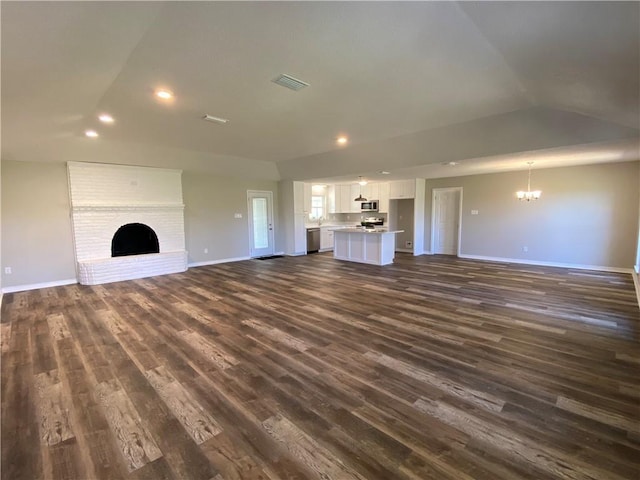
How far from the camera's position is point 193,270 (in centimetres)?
714

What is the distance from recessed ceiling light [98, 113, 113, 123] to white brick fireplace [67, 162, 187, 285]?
2.26 meters

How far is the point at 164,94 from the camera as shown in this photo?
328 cm

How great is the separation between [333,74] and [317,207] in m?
8.23

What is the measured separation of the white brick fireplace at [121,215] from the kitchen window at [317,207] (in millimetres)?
4953

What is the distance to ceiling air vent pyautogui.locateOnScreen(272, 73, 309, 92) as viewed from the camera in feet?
9.52

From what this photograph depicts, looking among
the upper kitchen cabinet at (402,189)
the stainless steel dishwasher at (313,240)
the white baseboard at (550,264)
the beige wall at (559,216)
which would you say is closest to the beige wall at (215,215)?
the stainless steel dishwasher at (313,240)

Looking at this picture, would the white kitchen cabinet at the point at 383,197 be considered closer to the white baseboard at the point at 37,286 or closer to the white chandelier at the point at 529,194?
the white chandelier at the point at 529,194

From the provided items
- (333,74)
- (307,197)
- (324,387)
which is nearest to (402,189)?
(307,197)

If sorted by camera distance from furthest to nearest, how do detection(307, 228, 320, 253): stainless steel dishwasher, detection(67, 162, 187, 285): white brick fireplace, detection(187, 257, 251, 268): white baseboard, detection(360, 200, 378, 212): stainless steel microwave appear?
detection(360, 200, 378, 212): stainless steel microwave → detection(307, 228, 320, 253): stainless steel dishwasher → detection(187, 257, 251, 268): white baseboard → detection(67, 162, 187, 285): white brick fireplace

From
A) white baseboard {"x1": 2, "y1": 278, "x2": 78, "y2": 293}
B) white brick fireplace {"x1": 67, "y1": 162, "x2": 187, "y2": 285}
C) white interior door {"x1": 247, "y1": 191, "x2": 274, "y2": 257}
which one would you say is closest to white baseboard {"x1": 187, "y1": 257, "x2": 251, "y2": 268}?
white interior door {"x1": 247, "y1": 191, "x2": 274, "y2": 257}

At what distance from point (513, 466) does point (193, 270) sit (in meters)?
6.88

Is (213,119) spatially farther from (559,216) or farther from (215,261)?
(559,216)

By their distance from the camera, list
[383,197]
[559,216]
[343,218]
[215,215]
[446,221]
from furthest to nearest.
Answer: [343,218]
[383,197]
[446,221]
[215,215]
[559,216]

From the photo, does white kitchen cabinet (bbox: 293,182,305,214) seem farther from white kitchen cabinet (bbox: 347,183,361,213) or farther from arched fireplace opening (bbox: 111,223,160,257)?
arched fireplace opening (bbox: 111,223,160,257)
